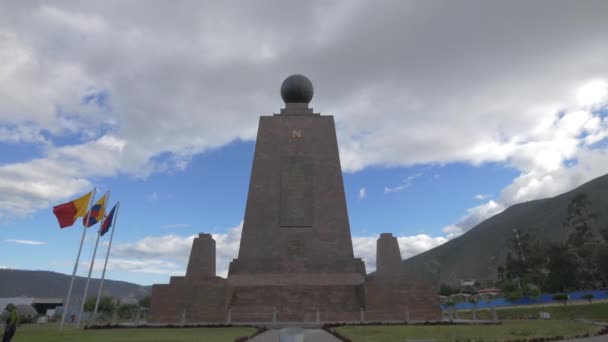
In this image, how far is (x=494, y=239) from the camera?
136125mm

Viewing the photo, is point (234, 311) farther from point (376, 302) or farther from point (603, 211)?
point (603, 211)

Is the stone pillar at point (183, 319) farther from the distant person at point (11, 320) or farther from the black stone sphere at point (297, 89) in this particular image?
the black stone sphere at point (297, 89)

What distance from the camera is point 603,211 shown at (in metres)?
102

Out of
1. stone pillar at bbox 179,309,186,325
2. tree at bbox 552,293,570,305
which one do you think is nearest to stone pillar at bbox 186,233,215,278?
stone pillar at bbox 179,309,186,325

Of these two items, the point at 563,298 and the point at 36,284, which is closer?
the point at 563,298

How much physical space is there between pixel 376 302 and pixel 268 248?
289 inches

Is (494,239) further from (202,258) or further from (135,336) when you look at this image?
(135,336)

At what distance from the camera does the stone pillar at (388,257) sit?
24.7 m

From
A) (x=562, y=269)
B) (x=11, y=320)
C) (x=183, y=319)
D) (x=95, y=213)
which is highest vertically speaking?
(x=562, y=269)

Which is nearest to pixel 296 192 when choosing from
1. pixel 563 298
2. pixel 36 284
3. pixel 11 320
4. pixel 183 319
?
pixel 183 319

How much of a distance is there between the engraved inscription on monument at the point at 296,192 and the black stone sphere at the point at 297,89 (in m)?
5.51

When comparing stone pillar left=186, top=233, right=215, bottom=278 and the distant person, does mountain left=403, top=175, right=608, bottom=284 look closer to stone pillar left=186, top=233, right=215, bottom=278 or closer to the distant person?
stone pillar left=186, top=233, right=215, bottom=278

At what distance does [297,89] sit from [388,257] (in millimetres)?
13788

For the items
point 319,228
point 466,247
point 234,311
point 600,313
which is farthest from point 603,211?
point 234,311
